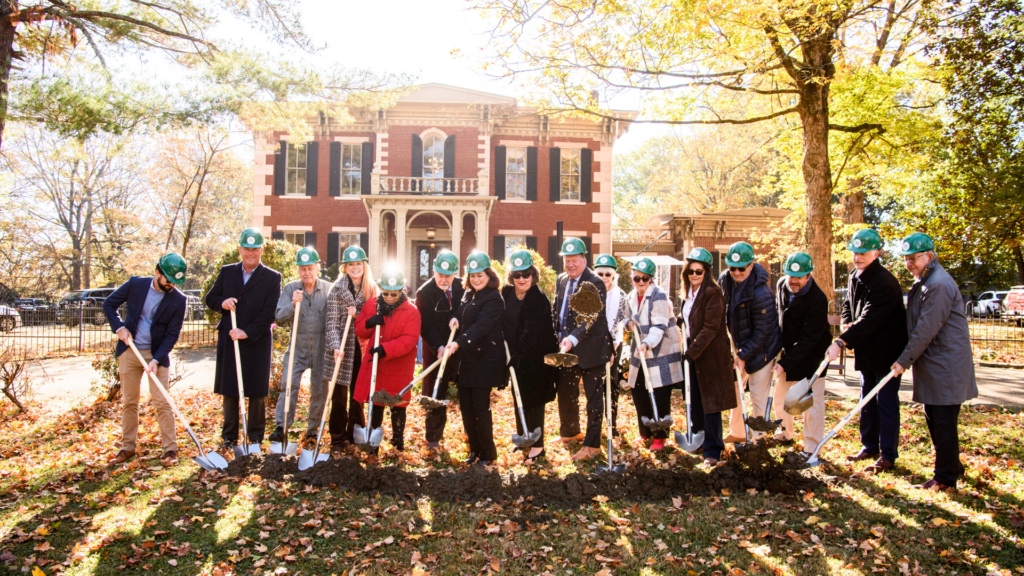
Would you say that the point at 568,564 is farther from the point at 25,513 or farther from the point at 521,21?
the point at 521,21

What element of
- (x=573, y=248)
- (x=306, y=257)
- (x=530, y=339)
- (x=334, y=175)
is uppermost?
(x=334, y=175)

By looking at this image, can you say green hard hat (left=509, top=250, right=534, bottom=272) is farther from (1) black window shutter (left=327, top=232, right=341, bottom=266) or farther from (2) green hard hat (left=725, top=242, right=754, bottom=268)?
(1) black window shutter (left=327, top=232, right=341, bottom=266)

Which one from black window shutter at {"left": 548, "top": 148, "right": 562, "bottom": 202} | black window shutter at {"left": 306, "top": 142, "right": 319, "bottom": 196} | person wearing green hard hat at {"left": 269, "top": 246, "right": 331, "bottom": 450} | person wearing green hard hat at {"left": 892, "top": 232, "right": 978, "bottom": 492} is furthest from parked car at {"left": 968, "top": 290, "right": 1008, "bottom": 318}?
person wearing green hard hat at {"left": 269, "top": 246, "right": 331, "bottom": 450}

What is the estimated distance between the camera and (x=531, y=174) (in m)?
21.9

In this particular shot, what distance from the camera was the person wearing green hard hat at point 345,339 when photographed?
5.75m

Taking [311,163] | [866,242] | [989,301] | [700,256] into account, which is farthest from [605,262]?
[989,301]

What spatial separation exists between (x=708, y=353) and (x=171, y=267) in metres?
4.97

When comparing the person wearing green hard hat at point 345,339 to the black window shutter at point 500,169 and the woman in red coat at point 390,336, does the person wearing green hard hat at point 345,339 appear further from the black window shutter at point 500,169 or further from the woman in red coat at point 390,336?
the black window shutter at point 500,169

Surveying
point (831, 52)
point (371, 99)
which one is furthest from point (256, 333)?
point (831, 52)

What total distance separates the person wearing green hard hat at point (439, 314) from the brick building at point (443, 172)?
14.6 metres

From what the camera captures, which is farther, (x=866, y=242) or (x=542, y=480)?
(x=866, y=242)

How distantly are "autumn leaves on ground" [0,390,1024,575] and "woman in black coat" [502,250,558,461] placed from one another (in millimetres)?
639

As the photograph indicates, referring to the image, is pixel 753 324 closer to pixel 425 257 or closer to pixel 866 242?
pixel 866 242

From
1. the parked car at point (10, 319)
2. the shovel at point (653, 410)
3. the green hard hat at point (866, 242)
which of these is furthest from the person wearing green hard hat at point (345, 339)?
the parked car at point (10, 319)
